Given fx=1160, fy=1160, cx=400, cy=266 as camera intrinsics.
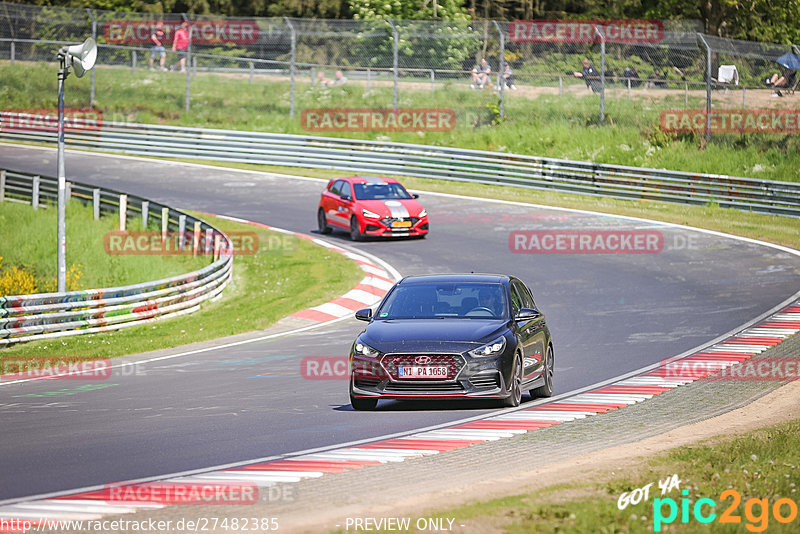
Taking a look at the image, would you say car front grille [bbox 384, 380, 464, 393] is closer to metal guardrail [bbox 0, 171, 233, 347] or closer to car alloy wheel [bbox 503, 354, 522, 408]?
car alloy wheel [bbox 503, 354, 522, 408]

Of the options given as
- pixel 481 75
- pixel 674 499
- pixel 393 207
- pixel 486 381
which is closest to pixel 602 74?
pixel 481 75

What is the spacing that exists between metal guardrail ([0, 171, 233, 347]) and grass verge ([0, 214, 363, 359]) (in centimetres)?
22

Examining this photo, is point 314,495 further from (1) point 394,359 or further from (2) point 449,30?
(2) point 449,30

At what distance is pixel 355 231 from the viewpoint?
29109 millimetres

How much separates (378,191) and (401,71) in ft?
36.7

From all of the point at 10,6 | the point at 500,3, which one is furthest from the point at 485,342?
the point at 500,3

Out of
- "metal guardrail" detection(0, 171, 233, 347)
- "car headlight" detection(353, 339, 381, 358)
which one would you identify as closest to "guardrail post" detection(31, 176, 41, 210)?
"metal guardrail" detection(0, 171, 233, 347)

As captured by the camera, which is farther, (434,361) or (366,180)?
(366,180)

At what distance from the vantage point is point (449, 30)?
38969 millimetres

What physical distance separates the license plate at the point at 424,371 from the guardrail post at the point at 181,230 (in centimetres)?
1634

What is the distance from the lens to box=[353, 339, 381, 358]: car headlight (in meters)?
12.1

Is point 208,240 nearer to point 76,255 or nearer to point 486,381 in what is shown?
point 76,255

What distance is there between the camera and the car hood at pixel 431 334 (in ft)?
39.4

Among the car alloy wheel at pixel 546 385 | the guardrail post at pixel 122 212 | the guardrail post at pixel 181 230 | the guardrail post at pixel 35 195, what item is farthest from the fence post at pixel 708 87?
the car alloy wheel at pixel 546 385
